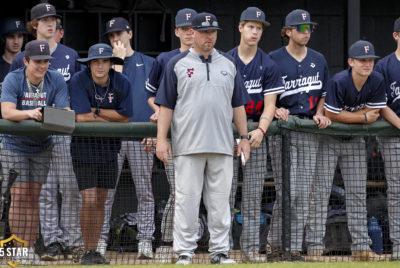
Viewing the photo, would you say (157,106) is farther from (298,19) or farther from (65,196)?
(298,19)

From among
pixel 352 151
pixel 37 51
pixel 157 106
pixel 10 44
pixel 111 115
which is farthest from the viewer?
pixel 10 44

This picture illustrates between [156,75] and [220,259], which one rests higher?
[156,75]

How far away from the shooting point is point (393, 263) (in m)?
6.12

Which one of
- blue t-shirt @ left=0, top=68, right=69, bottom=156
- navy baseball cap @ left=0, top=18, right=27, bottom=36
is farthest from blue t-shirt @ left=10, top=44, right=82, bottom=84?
navy baseball cap @ left=0, top=18, right=27, bottom=36

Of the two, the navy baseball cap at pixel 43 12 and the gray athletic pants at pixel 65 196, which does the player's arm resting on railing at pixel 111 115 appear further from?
the navy baseball cap at pixel 43 12

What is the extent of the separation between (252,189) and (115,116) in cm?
131

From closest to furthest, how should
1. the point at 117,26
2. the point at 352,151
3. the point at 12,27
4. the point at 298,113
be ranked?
the point at 352,151 < the point at 298,113 < the point at 117,26 < the point at 12,27

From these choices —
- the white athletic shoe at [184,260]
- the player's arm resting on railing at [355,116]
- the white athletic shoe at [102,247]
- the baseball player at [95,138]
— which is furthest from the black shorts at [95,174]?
the player's arm resting on railing at [355,116]

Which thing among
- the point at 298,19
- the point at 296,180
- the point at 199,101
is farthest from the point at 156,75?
the point at 296,180

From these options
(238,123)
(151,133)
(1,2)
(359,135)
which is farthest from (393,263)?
(1,2)

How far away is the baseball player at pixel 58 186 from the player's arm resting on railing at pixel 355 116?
2.26 metres

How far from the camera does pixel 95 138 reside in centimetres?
647

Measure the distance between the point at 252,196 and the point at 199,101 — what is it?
1153mm

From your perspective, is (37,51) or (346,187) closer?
(37,51)
